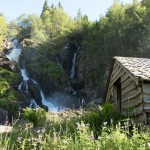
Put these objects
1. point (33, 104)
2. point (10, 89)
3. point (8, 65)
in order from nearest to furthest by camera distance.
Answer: point (33, 104) < point (10, 89) < point (8, 65)

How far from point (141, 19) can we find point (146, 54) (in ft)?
16.3

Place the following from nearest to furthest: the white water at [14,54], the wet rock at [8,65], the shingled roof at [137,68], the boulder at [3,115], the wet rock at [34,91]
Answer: the shingled roof at [137,68] < the boulder at [3,115] < the wet rock at [34,91] < the wet rock at [8,65] < the white water at [14,54]

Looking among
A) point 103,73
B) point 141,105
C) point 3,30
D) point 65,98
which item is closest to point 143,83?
point 141,105

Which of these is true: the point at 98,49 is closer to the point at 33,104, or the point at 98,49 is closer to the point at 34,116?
the point at 33,104

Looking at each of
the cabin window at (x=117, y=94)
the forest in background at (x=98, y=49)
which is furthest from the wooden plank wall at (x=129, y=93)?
the forest in background at (x=98, y=49)

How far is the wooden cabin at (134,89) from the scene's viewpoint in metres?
10.1

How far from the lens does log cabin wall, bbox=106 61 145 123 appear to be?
10.5 m

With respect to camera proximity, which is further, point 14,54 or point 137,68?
point 14,54

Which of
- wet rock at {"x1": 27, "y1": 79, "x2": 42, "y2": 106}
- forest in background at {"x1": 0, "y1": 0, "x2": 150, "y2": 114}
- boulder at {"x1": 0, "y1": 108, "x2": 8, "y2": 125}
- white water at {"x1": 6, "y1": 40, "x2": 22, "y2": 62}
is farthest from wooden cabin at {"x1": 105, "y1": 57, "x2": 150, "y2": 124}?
white water at {"x1": 6, "y1": 40, "x2": 22, "y2": 62}

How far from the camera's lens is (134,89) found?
11.1 meters

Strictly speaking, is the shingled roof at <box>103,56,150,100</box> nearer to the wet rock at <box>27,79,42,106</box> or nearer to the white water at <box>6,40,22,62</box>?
the wet rock at <box>27,79,42,106</box>

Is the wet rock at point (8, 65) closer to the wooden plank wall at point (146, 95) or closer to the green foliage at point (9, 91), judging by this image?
the green foliage at point (9, 91)

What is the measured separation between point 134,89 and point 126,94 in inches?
48.3

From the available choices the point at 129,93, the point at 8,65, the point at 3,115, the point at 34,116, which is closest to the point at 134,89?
the point at 129,93
